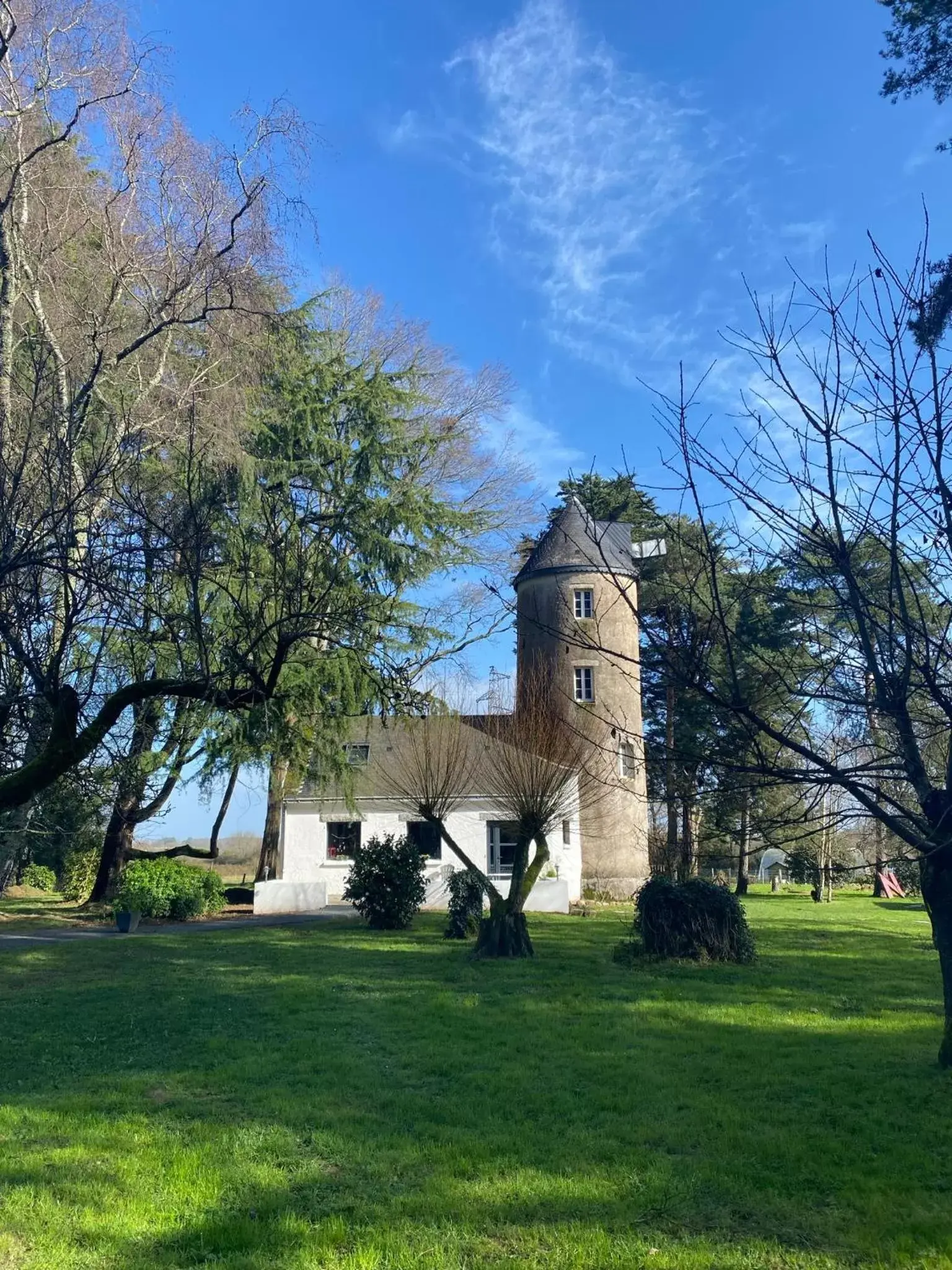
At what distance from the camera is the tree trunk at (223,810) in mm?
20016

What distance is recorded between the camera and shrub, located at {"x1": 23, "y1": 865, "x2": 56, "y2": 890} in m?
32.8

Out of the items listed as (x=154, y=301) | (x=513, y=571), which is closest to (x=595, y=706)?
(x=513, y=571)

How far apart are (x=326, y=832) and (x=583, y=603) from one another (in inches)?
433

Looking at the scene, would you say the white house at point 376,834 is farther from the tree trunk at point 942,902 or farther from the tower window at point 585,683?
the tree trunk at point 942,902

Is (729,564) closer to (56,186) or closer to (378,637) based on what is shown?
(378,637)

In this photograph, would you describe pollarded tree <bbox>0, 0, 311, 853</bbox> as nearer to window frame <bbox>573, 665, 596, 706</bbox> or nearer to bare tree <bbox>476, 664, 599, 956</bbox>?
bare tree <bbox>476, 664, 599, 956</bbox>

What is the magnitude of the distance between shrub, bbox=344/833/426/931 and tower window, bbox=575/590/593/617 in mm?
13215

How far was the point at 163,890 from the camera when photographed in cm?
2025

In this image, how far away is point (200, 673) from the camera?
6.40 m

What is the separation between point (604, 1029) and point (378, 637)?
14.7 feet

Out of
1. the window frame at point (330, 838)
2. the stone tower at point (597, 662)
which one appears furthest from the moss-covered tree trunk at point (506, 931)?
the window frame at point (330, 838)

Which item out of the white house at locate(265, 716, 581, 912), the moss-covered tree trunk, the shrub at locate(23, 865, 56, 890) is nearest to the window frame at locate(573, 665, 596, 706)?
the white house at locate(265, 716, 581, 912)

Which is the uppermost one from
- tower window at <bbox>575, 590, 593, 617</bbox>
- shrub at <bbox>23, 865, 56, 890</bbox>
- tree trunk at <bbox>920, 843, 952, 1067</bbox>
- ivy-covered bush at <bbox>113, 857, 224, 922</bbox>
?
tower window at <bbox>575, 590, 593, 617</bbox>

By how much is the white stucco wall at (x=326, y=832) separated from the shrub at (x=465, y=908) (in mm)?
8103
